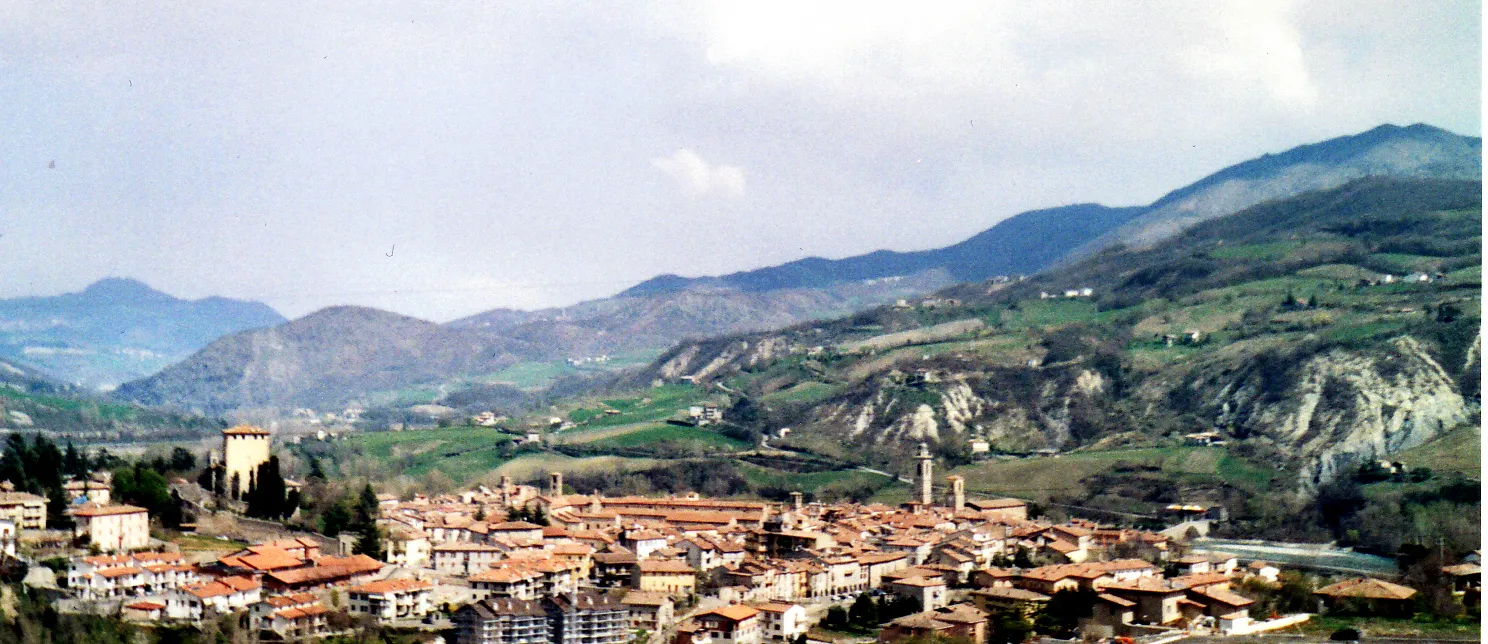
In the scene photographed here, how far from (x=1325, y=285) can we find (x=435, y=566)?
184 feet

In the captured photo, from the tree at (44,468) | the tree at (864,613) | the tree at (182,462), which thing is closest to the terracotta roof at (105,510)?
the tree at (44,468)

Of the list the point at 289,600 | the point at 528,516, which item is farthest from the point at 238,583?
the point at 528,516

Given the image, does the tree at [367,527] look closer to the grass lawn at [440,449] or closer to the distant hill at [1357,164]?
the grass lawn at [440,449]

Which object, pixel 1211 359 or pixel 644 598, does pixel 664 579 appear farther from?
pixel 1211 359

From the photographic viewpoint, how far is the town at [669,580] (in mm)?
32281

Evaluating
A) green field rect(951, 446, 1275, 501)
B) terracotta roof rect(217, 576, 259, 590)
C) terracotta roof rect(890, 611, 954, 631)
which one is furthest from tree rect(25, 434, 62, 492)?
green field rect(951, 446, 1275, 501)

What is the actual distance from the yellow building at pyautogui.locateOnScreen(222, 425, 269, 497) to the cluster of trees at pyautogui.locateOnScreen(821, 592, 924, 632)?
16158 millimetres

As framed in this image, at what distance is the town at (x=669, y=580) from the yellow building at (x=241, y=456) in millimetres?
57

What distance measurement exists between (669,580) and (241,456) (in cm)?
1336

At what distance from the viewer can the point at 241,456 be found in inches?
1752

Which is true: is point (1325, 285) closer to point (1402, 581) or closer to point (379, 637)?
point (1402, 581)

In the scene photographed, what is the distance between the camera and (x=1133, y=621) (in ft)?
116

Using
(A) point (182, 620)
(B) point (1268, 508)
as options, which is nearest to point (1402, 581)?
(B) point (1268, 508)

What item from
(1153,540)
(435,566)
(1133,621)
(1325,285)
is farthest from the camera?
(1325,285)
